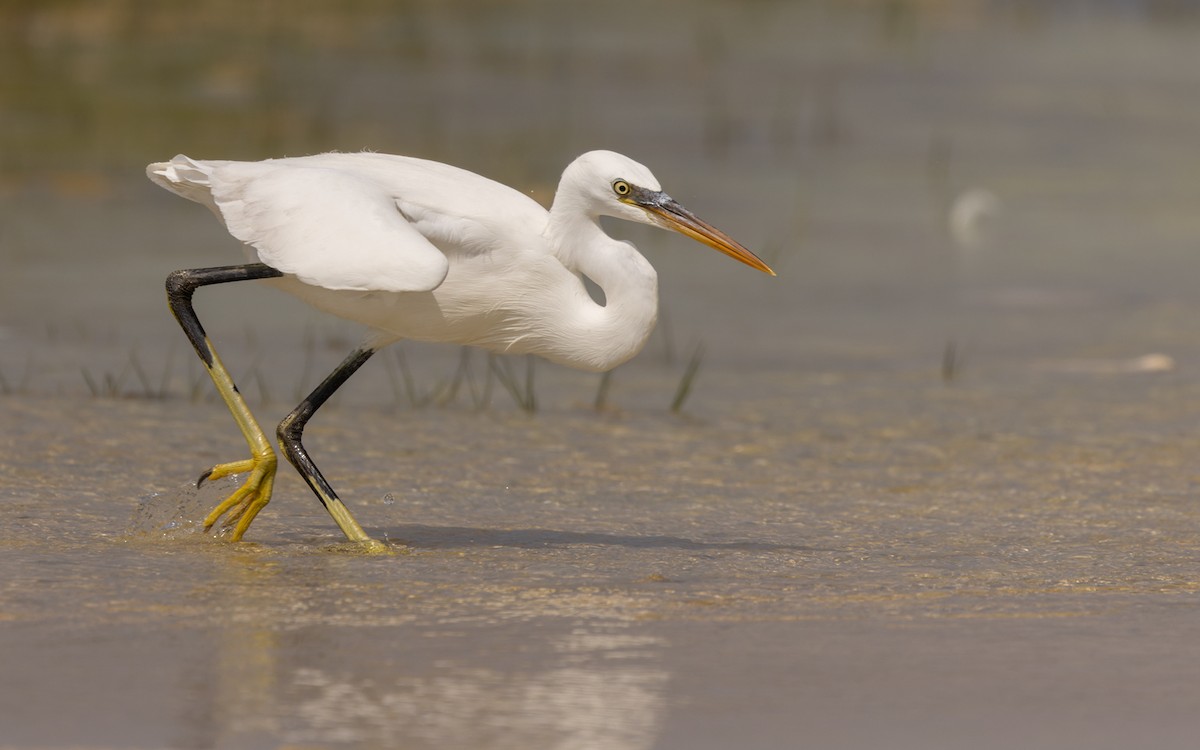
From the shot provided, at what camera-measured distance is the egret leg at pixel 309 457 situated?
5805 mm

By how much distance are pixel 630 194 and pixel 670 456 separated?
1.74 metres

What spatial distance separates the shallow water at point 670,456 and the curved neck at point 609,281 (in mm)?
606

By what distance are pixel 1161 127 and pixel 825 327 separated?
282 inches

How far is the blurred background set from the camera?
973 centimetres

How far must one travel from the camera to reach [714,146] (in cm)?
1495

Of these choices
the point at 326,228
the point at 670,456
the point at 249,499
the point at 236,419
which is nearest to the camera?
the point at 326,228

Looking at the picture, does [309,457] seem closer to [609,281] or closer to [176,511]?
[176,511]

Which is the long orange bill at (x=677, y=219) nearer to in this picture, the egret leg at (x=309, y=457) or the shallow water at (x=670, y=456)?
the shallow water at (x=670, y=456)

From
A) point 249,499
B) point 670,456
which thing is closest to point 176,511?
point 249,499

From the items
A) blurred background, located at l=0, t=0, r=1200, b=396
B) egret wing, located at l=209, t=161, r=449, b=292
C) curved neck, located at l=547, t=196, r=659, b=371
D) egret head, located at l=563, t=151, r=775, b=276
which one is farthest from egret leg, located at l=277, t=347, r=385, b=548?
blurred background, located at l=0, t=0, r=1200, b=396

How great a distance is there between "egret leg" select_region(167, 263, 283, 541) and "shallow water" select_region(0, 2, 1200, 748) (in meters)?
0.10

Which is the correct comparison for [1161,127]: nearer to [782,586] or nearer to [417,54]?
[417,54]

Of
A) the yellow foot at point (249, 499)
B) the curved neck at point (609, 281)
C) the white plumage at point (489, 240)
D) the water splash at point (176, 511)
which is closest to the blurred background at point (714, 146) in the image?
the water splash at point (176, 511)

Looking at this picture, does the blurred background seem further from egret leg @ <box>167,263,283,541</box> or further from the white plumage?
the white plumage
